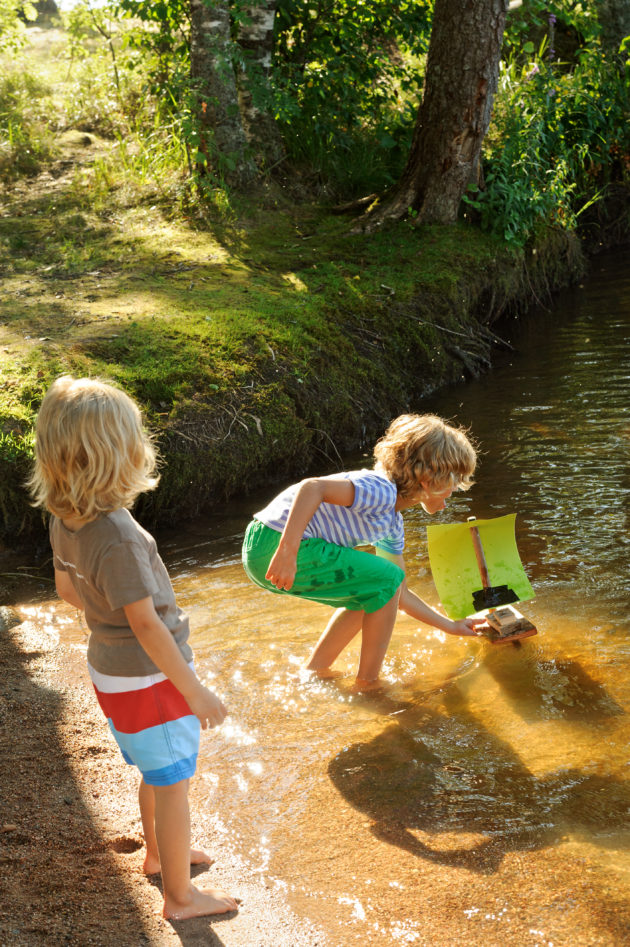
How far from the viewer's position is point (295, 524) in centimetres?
305

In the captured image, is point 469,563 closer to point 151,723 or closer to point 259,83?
point 151,723

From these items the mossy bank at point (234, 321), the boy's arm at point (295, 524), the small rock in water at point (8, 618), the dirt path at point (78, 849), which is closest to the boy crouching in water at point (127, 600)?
the dirt path at point (78, 849)

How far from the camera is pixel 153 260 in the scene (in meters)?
7.12

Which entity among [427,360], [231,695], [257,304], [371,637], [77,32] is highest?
[77,32]

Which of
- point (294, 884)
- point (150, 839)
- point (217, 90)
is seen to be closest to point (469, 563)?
point (294, 884)

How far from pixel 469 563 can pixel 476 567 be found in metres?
0.04

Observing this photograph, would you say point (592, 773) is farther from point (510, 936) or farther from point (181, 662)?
point (181, 662)

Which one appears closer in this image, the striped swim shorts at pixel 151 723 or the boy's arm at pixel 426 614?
the striped swim shorts at pixel 151 723

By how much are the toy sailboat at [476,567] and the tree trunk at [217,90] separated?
5.39 meters

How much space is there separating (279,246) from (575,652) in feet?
17.1

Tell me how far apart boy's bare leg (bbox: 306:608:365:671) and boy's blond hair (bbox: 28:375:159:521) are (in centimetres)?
162

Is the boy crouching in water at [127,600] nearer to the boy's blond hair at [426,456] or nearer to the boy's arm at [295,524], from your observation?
the boy's arm at [295,524]

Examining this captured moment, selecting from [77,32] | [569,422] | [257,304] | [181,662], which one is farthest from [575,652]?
[77,32]

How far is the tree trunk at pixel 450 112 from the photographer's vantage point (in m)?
7.41
